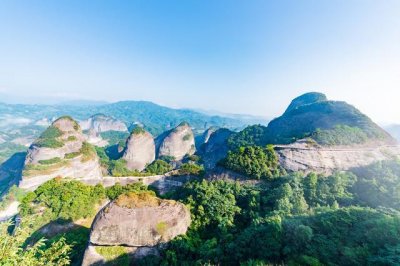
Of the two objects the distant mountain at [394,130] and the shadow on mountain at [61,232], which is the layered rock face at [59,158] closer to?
the shadow on mountain at [61,232]

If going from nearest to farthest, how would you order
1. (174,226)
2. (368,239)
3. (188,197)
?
1. (368,239)
2. (174,226)
3. (188,197)

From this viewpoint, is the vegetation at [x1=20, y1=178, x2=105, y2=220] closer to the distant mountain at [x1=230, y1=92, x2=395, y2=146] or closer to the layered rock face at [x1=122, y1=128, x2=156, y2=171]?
the distant mountain at [x1=230, y1=92, x2=395, y2=146]

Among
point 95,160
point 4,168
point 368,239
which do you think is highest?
point 368,239

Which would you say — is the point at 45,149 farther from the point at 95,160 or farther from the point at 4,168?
the point at 4,168

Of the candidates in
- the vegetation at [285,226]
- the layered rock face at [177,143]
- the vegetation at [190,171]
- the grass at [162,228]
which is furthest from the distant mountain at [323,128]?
the layered rock face at [177,143]

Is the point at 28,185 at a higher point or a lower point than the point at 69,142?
lower

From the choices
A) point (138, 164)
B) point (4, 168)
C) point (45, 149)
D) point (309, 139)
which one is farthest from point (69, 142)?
point (309, 139)

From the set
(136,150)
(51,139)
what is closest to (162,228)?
(51,139)
